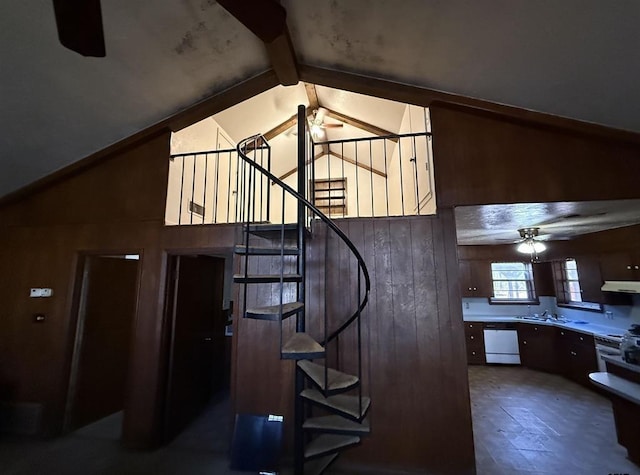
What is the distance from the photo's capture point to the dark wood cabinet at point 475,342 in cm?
548

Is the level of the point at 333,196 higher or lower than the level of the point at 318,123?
lower

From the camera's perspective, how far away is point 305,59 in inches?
125

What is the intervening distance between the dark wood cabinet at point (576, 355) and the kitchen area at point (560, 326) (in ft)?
0.05

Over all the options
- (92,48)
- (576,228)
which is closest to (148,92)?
(92,48)

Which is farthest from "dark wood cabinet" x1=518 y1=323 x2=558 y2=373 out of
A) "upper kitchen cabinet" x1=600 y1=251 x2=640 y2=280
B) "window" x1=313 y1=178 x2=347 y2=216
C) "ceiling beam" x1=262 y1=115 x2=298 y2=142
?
"ceiling beam" x1=262 y1=115 x2=298 y2=142

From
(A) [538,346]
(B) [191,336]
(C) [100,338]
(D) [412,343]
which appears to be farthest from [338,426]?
(A) [538,346]

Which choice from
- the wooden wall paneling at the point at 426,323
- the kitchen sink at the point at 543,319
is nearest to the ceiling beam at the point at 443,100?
the wooden wall paneling at the point at 426,323

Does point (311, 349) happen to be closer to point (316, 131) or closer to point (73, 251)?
point (73, 251)

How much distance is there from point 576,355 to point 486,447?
2923 mm

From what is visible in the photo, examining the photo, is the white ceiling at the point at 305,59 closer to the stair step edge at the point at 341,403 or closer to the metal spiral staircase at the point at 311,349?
the metal spiral staircase at the point at 311,349

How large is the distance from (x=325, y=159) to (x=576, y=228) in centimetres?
473

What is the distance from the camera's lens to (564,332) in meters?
4.68

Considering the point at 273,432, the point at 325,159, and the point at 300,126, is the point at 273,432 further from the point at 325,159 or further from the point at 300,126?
the point at 325,159

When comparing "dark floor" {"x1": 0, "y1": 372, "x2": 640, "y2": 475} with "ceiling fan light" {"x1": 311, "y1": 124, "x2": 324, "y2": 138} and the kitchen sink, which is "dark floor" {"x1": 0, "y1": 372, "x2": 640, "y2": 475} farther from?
"ceiling fan light" {"x1": 311, "y1": 124, "x2": 324, "y2": 138}
